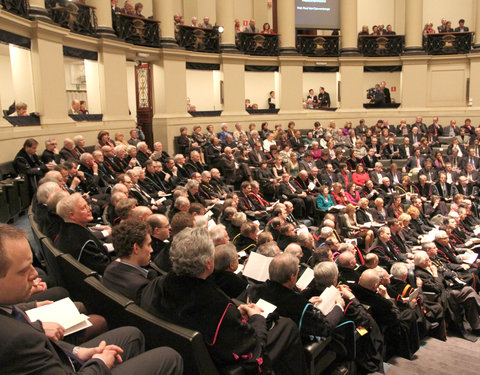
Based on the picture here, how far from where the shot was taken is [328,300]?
339 centimetres

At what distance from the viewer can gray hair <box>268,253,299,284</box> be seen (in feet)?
10.7

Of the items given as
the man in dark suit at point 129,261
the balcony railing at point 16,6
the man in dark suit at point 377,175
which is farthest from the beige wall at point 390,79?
the man in dark suit at point 129,261

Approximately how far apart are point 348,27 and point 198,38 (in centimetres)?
Result: 585

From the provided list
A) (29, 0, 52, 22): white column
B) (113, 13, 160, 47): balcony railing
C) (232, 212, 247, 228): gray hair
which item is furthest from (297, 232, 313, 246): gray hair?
(113, 13, 160, 47): balcony railing

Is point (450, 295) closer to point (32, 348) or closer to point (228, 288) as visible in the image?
point (228, 288)

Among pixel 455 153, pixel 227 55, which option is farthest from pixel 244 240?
pixel 227 55

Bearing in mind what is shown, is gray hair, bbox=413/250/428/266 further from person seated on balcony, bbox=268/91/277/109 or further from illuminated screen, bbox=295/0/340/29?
illuminated screen, bbox=295/0/340/29

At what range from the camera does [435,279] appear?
616 centimetres

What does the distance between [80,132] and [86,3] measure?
377 cm

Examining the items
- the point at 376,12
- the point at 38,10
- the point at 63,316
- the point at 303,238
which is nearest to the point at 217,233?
the point at 303,238

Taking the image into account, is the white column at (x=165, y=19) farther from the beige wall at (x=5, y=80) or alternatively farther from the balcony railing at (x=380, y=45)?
the balcony railing at (x=380, y=45)

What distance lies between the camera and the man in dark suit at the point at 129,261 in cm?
291

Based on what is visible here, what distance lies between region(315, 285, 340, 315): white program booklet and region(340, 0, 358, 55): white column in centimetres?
1515

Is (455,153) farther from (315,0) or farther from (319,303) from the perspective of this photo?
(319,303)
